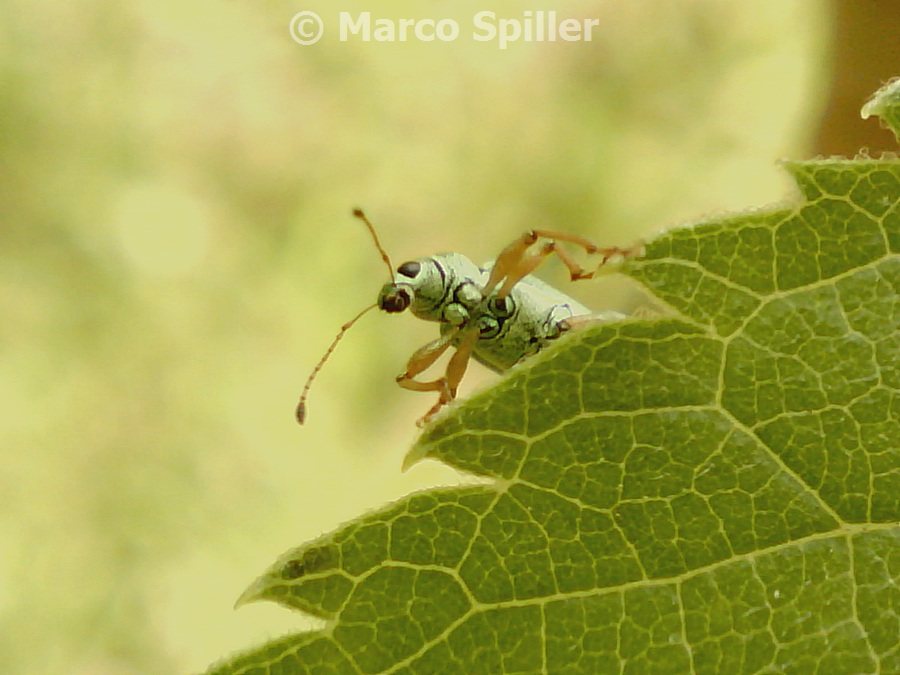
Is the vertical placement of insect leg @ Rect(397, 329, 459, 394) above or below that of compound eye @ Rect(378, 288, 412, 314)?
below

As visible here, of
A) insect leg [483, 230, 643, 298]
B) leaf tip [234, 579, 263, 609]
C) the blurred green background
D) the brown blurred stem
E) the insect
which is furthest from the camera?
the blurred green background

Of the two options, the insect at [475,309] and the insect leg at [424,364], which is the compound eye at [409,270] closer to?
the insect at [475,309]

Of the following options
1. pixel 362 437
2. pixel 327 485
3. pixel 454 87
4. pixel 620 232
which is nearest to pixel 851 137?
pixel 620 232

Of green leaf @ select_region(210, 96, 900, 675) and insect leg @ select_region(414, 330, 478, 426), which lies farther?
insect leg @ select_region(414, 330, 478, 426)

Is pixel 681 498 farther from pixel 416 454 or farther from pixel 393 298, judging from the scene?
pixel 393 298

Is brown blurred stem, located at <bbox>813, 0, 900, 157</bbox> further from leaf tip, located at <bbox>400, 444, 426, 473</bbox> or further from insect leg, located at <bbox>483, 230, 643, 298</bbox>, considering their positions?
leaf tip, located at <bbox>400, 444, 426, 473</bbox>

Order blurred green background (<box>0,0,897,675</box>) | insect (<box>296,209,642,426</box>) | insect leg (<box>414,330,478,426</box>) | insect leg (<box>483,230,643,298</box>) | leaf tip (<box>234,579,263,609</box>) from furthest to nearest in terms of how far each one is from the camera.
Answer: blurred green background (<box>0,0,897,675</box>) → insect (<box>296,209,642,426</box>) → insect leg (<box>414,330,478,426</box>) → insect leg (<box>483,230,643,298</box>) → leaf tip (<box>234,579,263,609</box>)

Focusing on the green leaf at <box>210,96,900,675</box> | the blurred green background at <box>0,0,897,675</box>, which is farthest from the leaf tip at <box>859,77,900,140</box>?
the blurred green background at <box>0,0,897,675</box>
